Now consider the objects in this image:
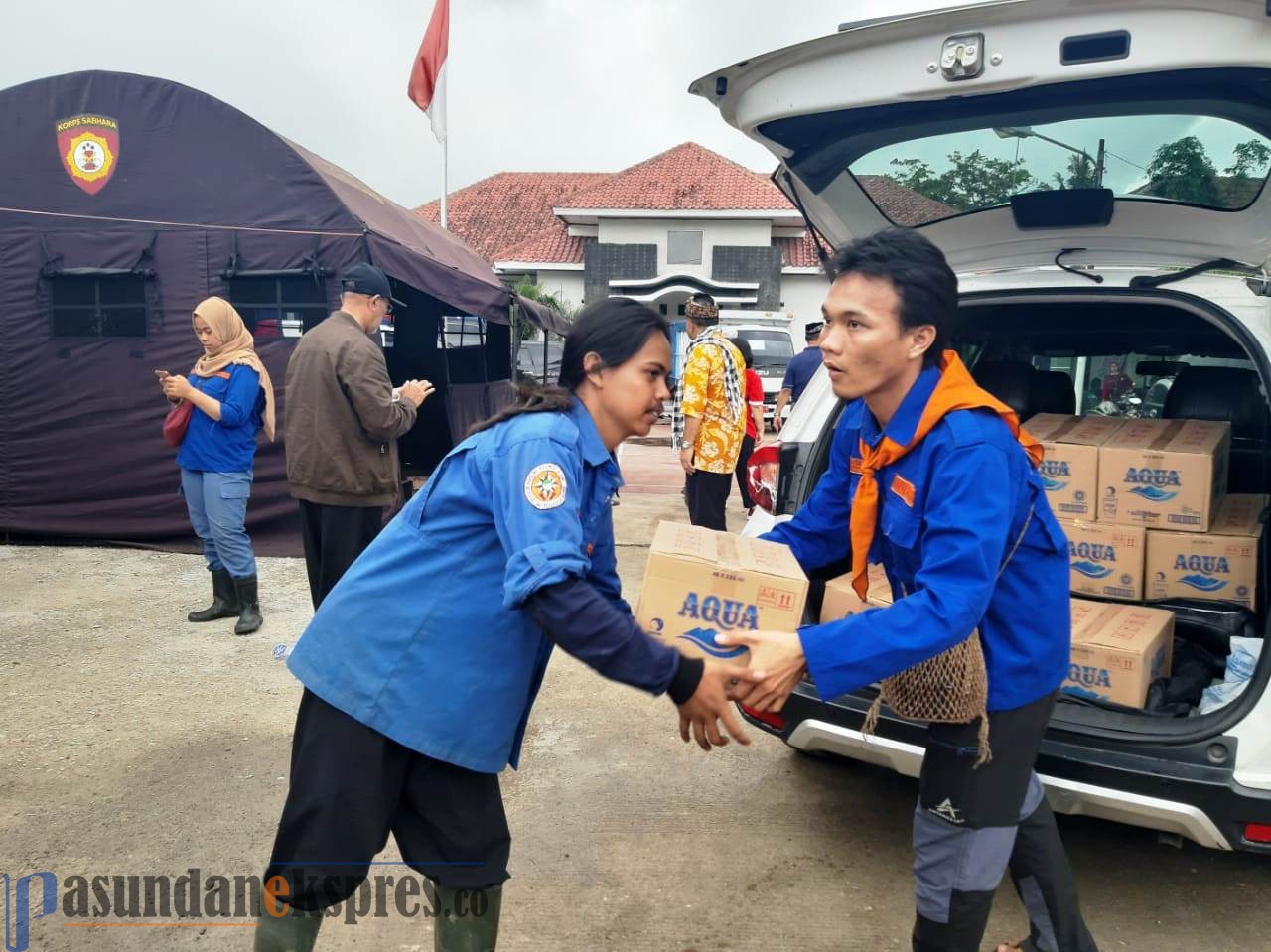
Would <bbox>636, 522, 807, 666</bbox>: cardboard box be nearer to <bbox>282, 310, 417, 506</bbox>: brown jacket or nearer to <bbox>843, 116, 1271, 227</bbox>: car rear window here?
<bbox>843, 116, 1271, 227</bbox>: car rear window

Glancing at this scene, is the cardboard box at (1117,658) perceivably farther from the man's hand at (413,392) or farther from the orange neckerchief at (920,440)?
the man's hand at (413,392)

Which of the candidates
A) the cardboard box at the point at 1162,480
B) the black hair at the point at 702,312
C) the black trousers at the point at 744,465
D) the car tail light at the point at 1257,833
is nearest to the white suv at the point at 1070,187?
the car tail light at the point at 1257,833

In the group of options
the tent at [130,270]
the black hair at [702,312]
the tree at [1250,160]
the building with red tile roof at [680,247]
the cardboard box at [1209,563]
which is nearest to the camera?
the tree at [1250,160]

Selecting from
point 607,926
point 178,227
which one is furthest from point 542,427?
point 178,227

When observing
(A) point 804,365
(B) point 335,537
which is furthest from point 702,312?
(B) point 335,537

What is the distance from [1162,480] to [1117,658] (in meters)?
0.93

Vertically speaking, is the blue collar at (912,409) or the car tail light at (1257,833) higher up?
the blue collar at (912,409)

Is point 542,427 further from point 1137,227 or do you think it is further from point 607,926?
point 1137,227

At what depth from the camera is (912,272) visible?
70.9 inches

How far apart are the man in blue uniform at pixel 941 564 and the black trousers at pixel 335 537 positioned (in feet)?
9.81

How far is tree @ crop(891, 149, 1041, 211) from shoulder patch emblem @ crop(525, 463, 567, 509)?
6.39ft

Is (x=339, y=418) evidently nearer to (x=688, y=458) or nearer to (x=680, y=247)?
(x=688, y=458)

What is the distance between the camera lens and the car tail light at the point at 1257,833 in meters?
2.24

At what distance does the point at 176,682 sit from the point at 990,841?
3.73 metres
